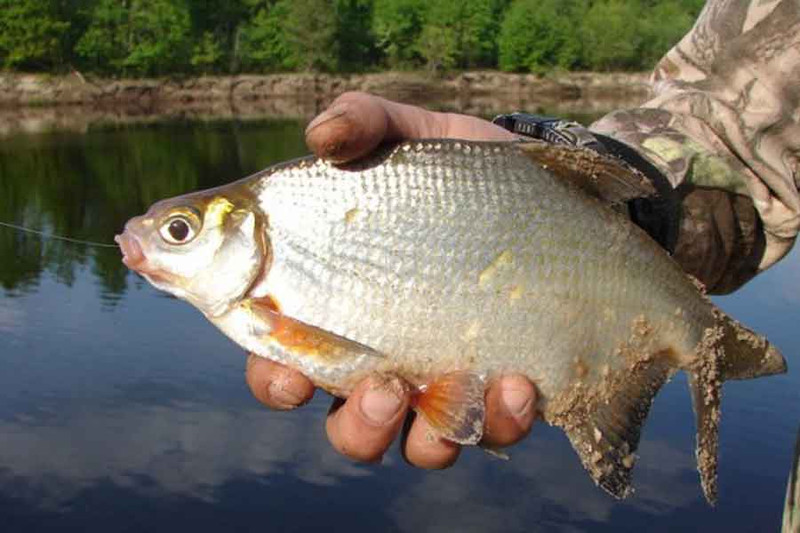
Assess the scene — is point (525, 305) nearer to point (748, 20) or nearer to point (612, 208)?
point (612, 208)

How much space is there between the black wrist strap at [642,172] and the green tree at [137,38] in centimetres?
7772

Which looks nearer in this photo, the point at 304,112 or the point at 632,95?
the point at 304,112

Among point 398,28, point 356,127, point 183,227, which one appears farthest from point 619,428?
point 398,28

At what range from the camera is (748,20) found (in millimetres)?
4227

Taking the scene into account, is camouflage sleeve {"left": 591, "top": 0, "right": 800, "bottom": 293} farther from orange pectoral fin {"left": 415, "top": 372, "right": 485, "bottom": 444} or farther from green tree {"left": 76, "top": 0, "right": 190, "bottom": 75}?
green tree {"left": 76, "top": 0, "right": 190, "bottom": 75}

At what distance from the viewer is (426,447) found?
11.6ft

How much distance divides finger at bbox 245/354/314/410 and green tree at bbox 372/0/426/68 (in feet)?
291

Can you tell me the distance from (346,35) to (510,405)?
90559 mm

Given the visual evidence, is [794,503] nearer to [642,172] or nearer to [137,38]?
[642,172]

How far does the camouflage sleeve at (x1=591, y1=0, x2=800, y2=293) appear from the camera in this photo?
13.5 ft

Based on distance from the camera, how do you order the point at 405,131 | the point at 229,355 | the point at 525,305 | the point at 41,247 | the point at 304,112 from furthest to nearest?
1. the point at 304,112
2. the point at 41,247
3. the point at 229,355
4. the point at 405,131
5. the point at 525,305

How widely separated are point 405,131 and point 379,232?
65cm

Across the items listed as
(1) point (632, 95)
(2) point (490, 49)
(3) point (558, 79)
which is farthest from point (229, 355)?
(2) point (490, 49)

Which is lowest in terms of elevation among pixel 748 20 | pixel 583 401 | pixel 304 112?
pixel 304 112
